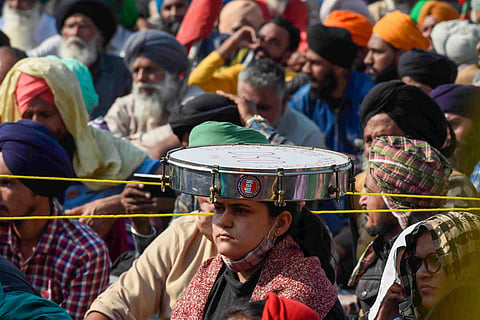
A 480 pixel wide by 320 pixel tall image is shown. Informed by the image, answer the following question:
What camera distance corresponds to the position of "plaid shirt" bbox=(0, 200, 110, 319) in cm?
444

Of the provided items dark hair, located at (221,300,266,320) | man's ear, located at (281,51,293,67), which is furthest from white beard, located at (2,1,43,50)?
dark hair, located at (221,300,266,320)

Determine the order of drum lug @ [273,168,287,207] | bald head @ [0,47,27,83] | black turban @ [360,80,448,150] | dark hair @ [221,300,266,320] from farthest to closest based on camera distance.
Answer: bald head @ [0,47,27,83]
black turban @ [360,80,448,150]
drum lug @ [273,168,287,207]
dark hair @ [221,300,266,320]

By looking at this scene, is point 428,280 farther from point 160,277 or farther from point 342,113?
point 342,113

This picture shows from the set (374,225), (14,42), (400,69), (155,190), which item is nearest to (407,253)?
(374,225)

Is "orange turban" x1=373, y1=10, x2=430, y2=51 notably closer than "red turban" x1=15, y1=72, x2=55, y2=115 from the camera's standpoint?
No

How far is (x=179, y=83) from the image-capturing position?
8727mm

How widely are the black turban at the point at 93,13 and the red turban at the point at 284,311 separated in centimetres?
765

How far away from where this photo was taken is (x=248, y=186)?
3033 millimetres

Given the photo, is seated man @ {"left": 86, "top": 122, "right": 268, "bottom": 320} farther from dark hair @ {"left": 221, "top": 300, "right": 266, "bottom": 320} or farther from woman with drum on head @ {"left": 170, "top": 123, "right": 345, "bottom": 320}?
dark hair @ {"left": 221, "top": 300, "right": 266, "bottom": 320}

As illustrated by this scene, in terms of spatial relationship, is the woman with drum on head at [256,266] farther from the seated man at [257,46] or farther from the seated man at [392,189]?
the seated man at [257,46]

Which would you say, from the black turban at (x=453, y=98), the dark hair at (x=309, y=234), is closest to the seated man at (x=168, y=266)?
the dark hair at (x=309, y=234)

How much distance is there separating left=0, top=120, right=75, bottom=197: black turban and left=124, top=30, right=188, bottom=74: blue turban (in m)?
3.61

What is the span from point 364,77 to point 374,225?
4.59 m

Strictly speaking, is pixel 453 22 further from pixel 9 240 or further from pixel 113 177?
pixel 9 240
